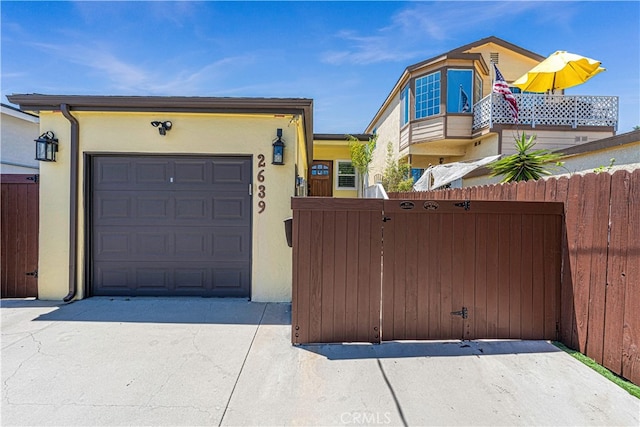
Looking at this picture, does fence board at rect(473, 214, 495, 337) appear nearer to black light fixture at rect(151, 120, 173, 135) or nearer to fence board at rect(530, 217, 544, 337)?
fence board at rect(530, 217, 544, 337)

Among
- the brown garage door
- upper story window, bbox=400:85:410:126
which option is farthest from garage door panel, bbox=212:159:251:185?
upper story window, bbox=400:85:410:126

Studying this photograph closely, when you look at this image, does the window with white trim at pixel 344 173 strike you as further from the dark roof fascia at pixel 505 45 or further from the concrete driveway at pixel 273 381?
the concrete driveway at pixel 273 381

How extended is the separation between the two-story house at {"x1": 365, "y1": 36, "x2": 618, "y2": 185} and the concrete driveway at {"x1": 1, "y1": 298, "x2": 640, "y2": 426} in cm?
976

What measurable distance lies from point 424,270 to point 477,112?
34.1ft

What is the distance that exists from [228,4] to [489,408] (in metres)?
8.05

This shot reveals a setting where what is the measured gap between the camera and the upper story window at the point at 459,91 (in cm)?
1134

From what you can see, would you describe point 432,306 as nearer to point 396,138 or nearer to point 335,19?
point 335,19

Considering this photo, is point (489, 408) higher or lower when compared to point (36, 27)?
lower

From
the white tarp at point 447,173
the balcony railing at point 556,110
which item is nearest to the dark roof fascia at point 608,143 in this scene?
the white tarp at point 447,173

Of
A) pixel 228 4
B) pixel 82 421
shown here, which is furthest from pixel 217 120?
pixel 82 421

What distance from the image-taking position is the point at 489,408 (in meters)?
2.21

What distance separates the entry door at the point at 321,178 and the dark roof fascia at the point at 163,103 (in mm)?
8004

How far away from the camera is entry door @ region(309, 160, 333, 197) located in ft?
41.5

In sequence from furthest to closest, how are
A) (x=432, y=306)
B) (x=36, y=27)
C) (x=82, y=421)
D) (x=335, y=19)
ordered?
(x=335, y=19) → (x=36, y=27) → (x=432, y=306) → (x=82, y=421)
